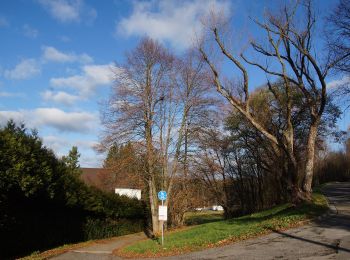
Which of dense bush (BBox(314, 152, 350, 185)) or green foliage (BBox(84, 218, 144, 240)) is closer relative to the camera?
green foliage (BBox(84, 218, 144, 240))

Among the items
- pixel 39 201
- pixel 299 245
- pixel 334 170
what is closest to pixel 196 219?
pixel 39 201

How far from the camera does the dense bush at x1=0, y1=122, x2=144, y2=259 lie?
18.0 metres

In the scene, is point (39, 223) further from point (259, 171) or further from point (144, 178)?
point (259, 171)

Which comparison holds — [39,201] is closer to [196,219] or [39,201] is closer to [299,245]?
[299,245]

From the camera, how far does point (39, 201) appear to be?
22469 millimetres

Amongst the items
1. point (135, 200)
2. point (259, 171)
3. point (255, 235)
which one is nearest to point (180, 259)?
point (255, 235)

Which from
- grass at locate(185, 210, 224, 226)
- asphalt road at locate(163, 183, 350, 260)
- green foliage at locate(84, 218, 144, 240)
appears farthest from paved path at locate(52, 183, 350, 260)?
grass at locate(185, 210, 224, 226)

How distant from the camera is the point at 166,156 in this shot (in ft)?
110

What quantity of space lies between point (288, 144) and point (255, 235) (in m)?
7.54

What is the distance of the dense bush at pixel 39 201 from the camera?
18.0 meters

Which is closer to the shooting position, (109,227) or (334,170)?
(109,227)

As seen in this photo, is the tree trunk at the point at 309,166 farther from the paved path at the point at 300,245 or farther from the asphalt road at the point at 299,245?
the asphalt road at the point at 299,245

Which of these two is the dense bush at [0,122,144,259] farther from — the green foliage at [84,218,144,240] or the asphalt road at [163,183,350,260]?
the asphalt road at [163,183,350,260]

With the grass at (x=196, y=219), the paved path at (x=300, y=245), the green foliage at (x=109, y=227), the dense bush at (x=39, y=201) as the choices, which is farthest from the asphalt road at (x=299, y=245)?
the grass at (x=196, y=219)
